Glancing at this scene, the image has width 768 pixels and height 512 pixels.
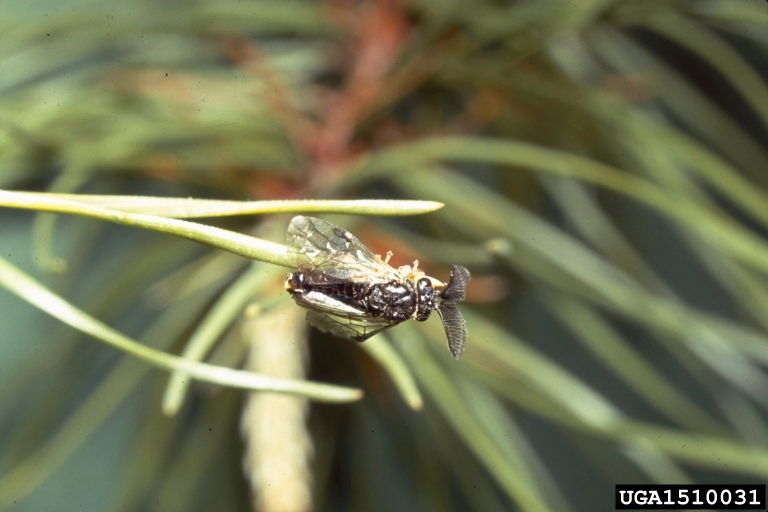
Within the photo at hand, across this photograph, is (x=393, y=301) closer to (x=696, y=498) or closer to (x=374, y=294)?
(x=374, y=294)

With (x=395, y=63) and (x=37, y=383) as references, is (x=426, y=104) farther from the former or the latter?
(x=37, y=383)

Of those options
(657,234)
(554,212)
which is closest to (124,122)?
(554,212)

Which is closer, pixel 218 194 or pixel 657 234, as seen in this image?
pixel 218 194

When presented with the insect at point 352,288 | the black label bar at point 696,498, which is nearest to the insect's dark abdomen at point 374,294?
the insect at point 352,288

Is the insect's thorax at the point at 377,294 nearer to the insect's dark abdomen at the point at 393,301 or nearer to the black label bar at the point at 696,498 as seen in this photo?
the insect's dark abdomen at the point at 393,301

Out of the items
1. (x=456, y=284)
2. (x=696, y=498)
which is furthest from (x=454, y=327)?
(x=696, y=498)

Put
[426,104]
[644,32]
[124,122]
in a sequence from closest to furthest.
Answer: [124,122] → [426,104] → [644,32]

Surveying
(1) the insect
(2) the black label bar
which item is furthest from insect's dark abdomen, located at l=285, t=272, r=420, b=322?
(2) the black label bar
